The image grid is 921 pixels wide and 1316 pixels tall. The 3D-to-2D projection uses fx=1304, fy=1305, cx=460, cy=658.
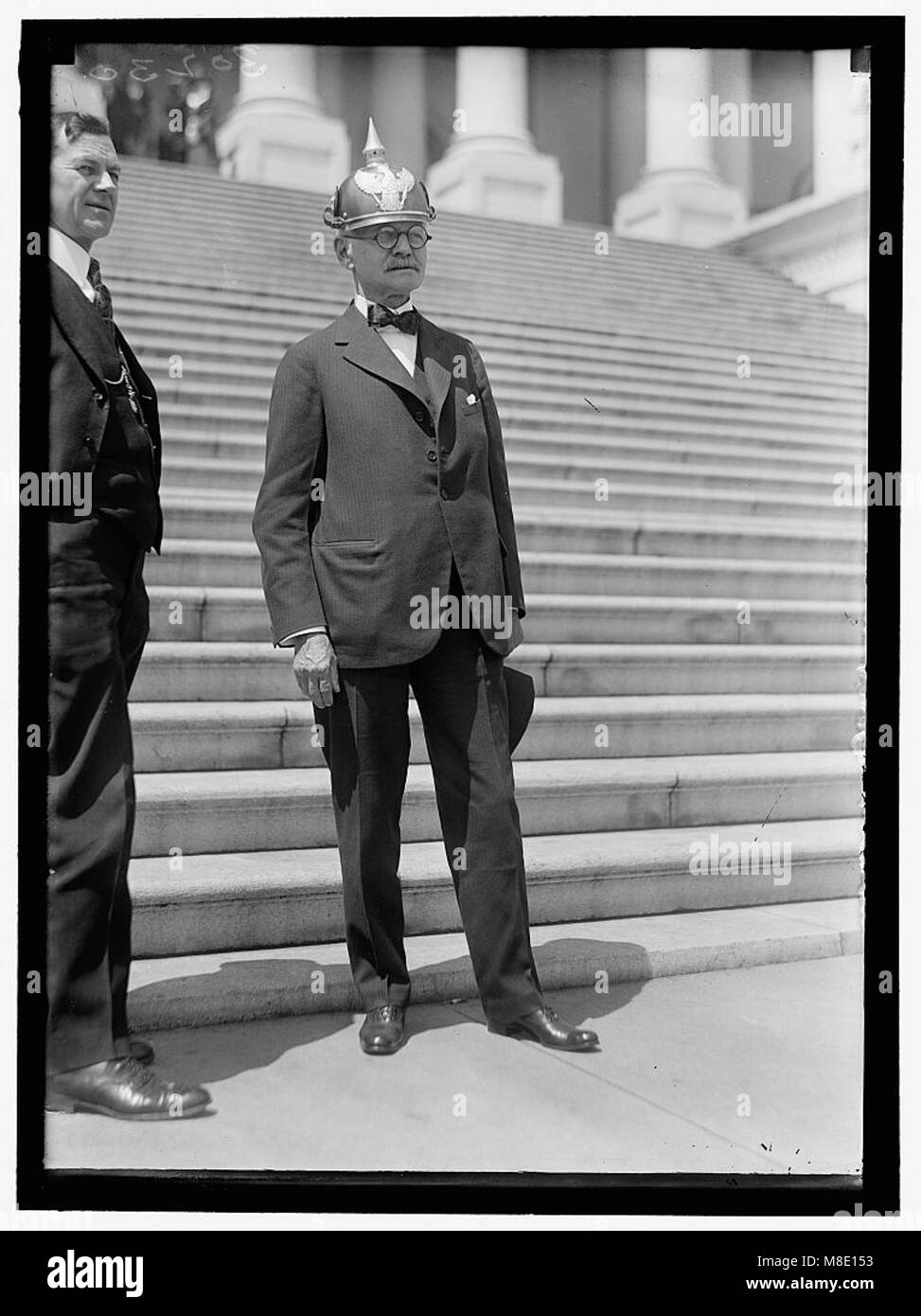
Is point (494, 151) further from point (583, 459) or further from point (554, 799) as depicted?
point (583, 459)

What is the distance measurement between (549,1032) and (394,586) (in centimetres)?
119

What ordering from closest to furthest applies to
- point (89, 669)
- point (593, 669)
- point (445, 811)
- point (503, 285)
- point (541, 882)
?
1. point (89, 669)
2. point (445, 811)
3. point (541, 882)
4. point (593, 669)
5. point (503, 285)

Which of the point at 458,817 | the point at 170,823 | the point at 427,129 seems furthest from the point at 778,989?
→ the point at 427,129

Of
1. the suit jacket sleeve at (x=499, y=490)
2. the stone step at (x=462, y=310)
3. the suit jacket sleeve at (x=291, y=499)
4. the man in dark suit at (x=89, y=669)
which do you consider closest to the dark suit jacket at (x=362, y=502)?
the suit jacket sleeve at (x=291, y=499)

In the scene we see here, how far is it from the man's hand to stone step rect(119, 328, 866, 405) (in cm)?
262

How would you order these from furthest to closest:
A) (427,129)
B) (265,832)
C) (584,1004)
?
1. (265,832)
2. (584,1004)
3. (427,129)

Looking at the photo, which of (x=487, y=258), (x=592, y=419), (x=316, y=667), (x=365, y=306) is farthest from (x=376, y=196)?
(x=592, y=419)

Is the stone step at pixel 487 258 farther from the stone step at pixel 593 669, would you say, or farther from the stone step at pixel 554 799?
the stone step at pixel 554 799

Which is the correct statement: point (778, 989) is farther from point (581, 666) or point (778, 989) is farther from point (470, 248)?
point (470, 248)

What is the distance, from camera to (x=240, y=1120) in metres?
3.03

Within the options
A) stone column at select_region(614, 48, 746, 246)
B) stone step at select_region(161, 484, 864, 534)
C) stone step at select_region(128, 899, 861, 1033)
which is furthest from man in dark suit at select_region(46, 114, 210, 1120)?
stone step at select_region(161, 484, 864, 534)

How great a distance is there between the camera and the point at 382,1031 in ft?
10.7

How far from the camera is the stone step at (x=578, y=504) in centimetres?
490

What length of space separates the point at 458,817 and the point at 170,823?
3.01 ft
